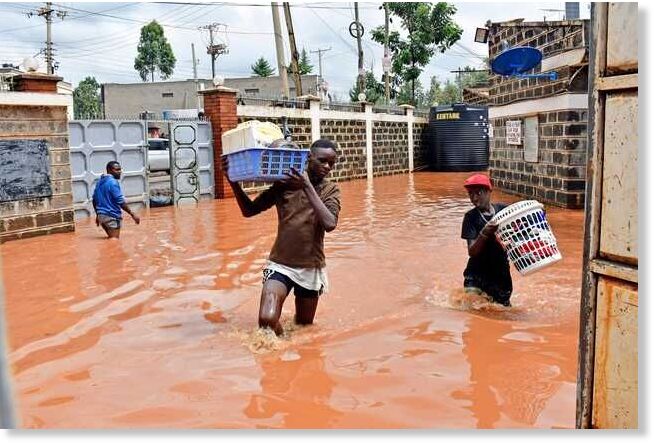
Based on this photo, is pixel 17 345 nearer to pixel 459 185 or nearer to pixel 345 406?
pixel 345 406

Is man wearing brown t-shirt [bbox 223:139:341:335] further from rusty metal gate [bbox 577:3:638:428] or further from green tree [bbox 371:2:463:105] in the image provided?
green tree [bbox 371:2:463:105]

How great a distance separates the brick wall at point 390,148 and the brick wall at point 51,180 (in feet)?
47.6

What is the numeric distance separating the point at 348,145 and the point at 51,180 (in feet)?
42.3

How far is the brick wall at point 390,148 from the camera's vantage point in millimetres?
24328

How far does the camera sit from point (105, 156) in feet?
44.2

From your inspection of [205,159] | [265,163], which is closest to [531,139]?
[205,159]

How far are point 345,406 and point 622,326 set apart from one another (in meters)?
1.80

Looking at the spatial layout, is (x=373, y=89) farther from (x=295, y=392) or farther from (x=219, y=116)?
(x=295, y=392)

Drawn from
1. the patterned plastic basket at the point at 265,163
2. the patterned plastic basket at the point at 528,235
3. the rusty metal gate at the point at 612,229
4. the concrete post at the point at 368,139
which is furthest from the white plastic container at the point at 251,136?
the concrete post at the point at 368,139

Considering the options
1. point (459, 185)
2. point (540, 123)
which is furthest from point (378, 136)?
point (540, 123)

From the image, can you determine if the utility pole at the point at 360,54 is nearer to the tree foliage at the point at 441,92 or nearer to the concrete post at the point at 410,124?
the concrete post at the point at 410,124

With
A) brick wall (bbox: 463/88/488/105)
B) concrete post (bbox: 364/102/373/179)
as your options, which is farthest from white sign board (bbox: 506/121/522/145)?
brick wall (bbox: 463/88/488/105)

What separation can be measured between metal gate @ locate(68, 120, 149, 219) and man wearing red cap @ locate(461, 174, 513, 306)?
374 inches

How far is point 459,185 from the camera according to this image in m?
19.9
